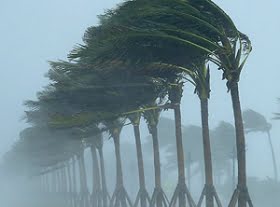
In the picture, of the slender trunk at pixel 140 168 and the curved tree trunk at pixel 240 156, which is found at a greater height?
the slender trunk at pixel 140 168

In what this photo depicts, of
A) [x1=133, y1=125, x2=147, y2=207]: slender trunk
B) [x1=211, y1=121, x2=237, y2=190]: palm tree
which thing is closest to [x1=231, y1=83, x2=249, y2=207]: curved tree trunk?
[x1=133, y1=125, x2=147, y2=207]: slender trunk

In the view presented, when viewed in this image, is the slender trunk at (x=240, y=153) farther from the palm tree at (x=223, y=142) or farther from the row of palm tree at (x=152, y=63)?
the palm tree at (x=223, y=142)

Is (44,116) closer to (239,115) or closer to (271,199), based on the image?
(239,115)

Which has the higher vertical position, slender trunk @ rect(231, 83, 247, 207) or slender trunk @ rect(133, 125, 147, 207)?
slender trunk @ rect(133, 125, 147, 207)

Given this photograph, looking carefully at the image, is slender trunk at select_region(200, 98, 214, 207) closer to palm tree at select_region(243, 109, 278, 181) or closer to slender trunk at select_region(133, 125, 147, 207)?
slender trunk at select_region(133, 125, 147, 207)

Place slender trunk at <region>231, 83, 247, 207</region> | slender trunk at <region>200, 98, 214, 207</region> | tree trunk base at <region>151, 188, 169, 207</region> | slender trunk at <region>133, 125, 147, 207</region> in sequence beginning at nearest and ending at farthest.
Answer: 1. slender trunk at <region>231, 83, 247, 207</region>
2. slender trunk at <region>200, 98, 214, 207</region>
3. tree trunk base at <region>151, 188, 169, 207</region>
4. slender trunk at <region>133, 125, 147, 207</region>

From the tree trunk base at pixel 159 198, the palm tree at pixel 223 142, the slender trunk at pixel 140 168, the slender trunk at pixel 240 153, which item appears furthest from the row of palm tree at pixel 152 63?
the palm tree at pixel 223 142

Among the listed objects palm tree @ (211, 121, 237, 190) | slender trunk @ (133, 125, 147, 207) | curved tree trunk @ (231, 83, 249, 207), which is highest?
palm tree @ (211, 121, 237, 190)

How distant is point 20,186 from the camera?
11656 centimetres

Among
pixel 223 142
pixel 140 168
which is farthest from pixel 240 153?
pixel 223 142

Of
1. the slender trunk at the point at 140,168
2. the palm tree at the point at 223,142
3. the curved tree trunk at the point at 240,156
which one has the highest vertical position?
the palm tree at the point at 223,142

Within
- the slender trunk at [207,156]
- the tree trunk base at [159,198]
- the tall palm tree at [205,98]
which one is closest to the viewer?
the tall palm tree at [205,98]

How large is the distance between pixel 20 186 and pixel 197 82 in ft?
333

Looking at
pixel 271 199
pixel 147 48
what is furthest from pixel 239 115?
pixel 271 199
